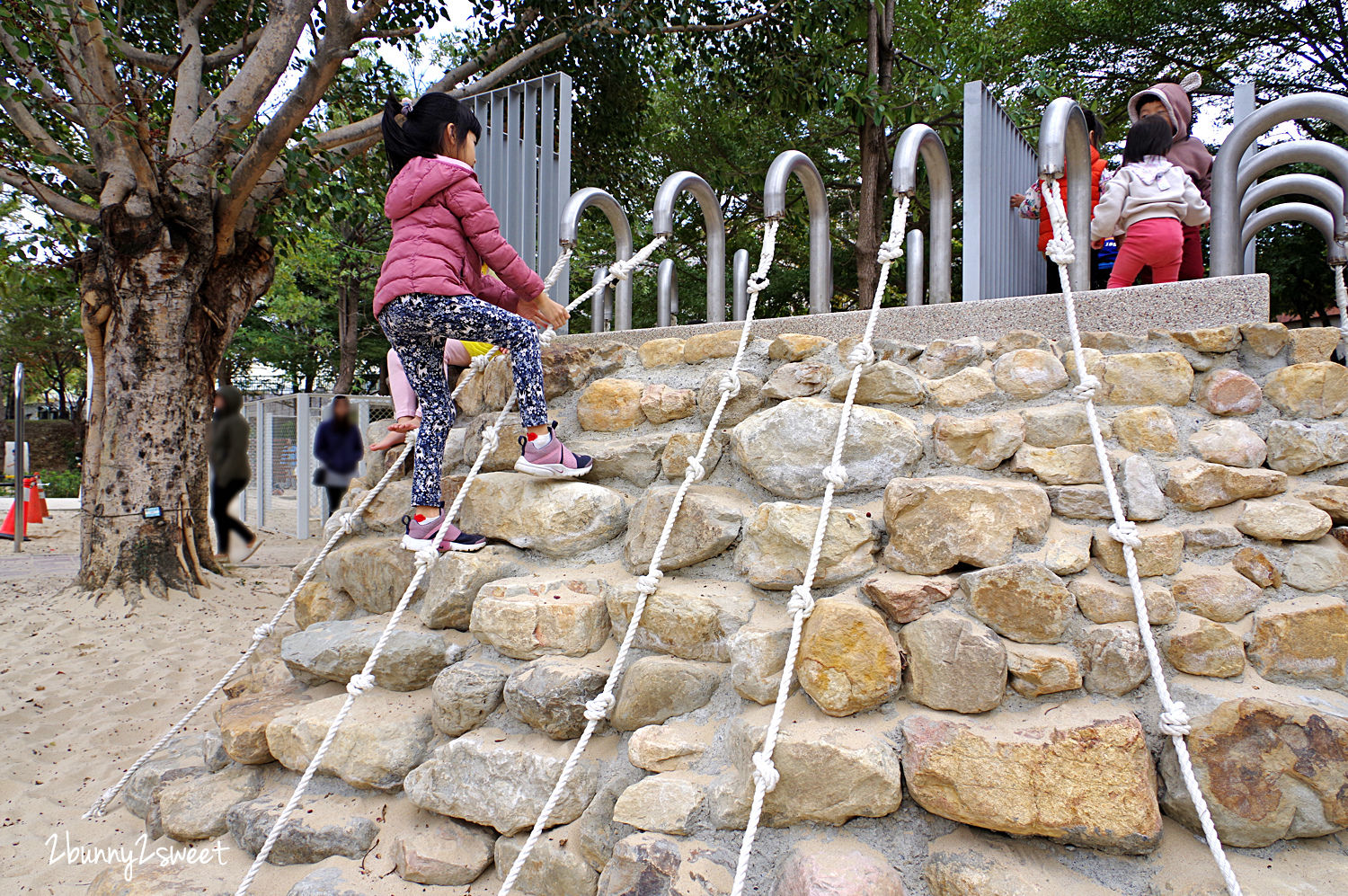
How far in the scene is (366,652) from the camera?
263 cm

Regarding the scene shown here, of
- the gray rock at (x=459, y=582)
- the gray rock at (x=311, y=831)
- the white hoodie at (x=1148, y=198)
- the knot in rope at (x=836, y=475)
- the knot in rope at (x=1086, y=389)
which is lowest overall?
the gray rock at (x=311, y=831)

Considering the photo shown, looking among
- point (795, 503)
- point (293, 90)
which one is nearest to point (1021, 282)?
point (795, 503)

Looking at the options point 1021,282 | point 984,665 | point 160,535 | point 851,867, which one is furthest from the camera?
point 160,535

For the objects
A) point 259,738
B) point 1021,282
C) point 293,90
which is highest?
point 293,90

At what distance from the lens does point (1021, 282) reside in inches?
160

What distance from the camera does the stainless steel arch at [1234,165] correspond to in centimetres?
244

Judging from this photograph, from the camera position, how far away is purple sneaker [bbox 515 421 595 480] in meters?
2.65

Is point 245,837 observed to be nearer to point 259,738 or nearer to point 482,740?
point 259,738

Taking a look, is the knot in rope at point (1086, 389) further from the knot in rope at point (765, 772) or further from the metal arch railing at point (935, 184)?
the knot in rope at point (765, 772)

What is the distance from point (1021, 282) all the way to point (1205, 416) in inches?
78.6

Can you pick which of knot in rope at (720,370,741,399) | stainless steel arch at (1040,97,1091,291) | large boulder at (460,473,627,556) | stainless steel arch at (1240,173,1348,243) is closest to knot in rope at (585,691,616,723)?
large boulder at (460,473,627,556)

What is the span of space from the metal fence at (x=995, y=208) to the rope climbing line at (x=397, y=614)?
129cm

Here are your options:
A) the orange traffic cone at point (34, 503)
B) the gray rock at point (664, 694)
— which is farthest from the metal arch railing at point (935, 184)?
the orange traffic cone at point (34, 503)

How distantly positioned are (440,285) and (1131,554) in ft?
7.06
